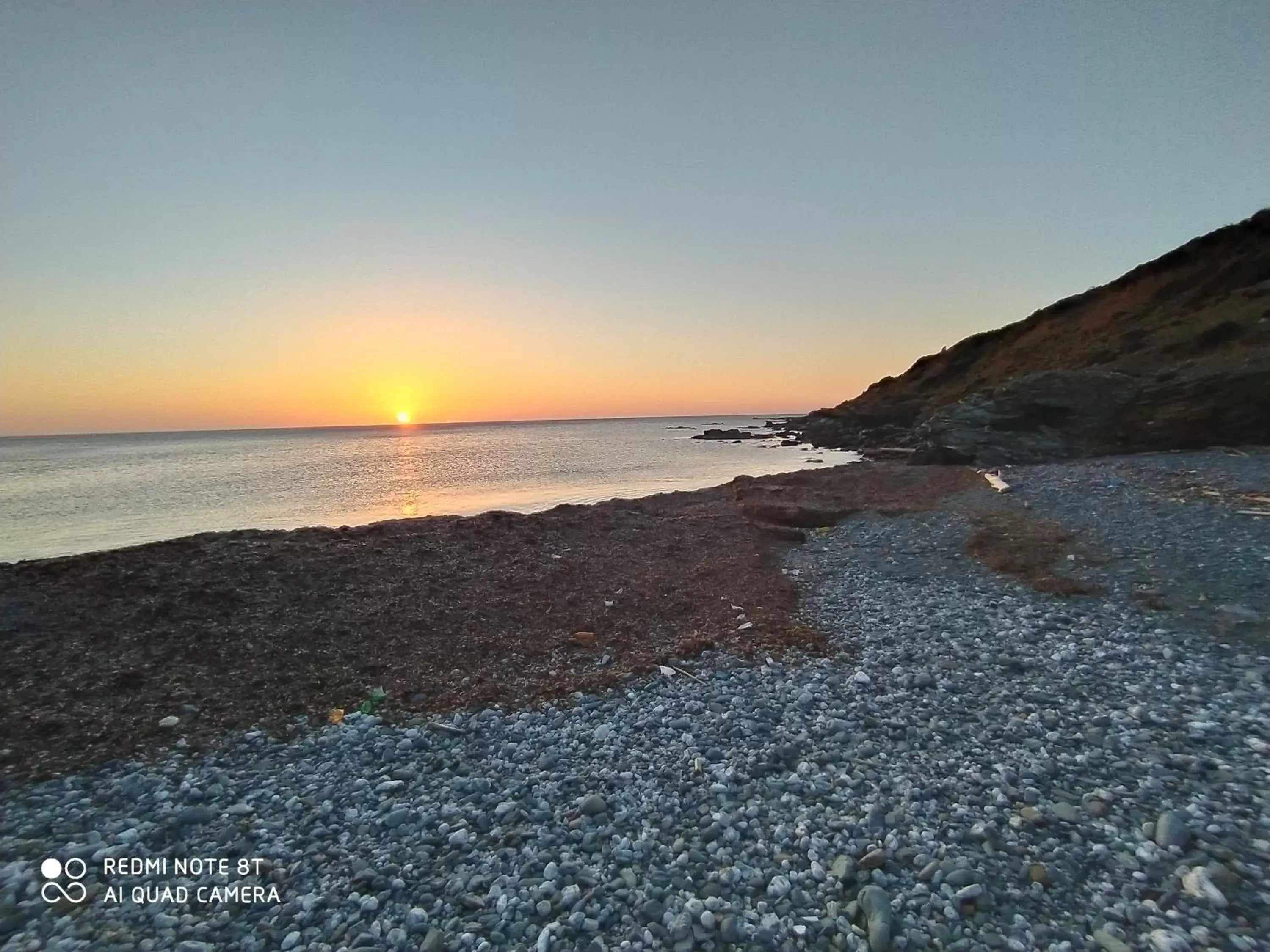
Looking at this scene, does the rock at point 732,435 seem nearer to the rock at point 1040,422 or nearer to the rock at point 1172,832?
the rock at point 1040,422

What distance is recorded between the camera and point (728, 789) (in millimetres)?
5223

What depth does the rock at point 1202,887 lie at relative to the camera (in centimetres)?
372

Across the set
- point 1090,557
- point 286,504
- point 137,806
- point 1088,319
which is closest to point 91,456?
point 286,504

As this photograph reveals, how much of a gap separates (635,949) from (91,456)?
342 ft

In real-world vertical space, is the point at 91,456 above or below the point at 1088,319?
below

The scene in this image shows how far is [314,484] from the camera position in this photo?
40.2 m

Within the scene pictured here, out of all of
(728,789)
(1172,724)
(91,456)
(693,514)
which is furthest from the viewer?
(91,456)

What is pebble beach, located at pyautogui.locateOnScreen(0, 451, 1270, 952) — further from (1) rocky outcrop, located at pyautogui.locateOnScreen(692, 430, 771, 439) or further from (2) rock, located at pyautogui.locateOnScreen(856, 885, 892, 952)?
(1) rocky outcrop, located at pyautogui.locateOnScreen(692, 430, 771, 439)

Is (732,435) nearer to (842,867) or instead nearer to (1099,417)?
(1099,417)

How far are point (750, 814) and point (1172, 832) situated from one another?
2919 millimetres

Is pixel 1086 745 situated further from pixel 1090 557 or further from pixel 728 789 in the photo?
pixel 1090 557

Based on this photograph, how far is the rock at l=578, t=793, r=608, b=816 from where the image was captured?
5.03 meters

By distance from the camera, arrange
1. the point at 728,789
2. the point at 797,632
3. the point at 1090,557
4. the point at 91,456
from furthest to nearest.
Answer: the point at 91,456 → the point at 1090,557 → the point at 797,632 → the point at 728,789

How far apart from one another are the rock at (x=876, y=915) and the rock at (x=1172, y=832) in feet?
6.77
